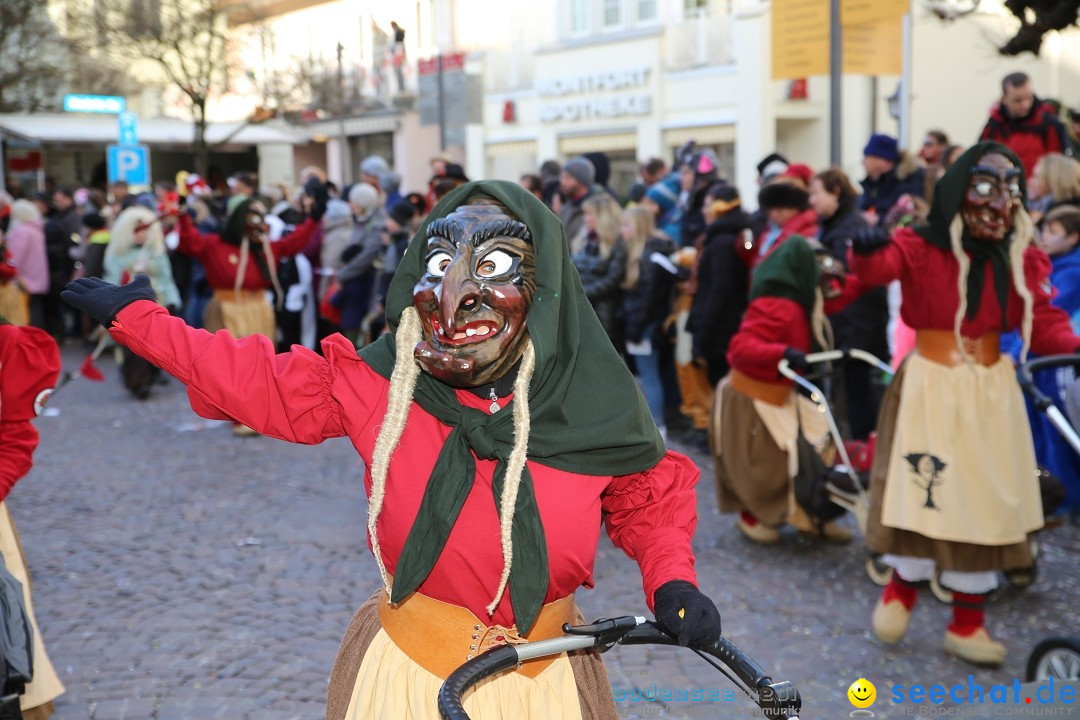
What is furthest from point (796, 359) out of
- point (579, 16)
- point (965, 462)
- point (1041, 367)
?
point (579, 16)

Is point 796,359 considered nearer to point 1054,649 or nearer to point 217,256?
point 1054,649

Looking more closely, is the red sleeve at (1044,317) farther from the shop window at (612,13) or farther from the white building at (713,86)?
the shop window at (612,13)

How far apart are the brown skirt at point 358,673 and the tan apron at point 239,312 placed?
24.3ft

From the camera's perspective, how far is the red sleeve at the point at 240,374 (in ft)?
8.16

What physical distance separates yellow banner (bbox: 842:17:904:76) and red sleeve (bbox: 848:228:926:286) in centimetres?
474

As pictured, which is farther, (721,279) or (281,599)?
(721,279)

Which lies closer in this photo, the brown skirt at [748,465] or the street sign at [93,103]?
the brown skirt at [748,465]

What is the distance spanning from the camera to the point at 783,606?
554 cm

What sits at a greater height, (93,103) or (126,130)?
(93,103)

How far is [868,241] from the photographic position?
4.79m

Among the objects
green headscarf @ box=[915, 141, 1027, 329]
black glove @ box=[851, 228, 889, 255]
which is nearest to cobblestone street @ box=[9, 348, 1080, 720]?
green headscarf @ box=[915, 141, 1027, 329]

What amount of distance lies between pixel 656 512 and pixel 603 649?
37cm

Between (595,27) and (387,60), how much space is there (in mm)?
8287

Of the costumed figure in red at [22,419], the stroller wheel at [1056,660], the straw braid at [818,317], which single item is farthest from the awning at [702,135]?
the costumed figure in red at [22,419]
